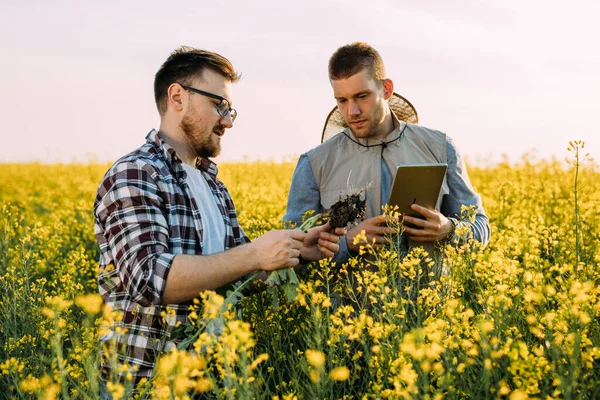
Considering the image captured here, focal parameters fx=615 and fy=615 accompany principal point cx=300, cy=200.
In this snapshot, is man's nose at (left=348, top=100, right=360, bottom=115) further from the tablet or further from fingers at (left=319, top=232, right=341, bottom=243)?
fingers at (left=319, top=232, right=341, bottom=243)

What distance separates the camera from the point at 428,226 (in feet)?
10.0

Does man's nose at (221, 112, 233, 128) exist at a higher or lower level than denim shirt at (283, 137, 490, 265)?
higher

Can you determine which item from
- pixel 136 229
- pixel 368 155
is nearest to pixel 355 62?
pixel 368 155

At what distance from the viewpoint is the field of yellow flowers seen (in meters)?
1.82

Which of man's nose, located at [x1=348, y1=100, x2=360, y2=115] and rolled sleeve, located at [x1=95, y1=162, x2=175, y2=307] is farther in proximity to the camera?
man's nose, located at [x1=348, y1=100, x2=360, y2=115]

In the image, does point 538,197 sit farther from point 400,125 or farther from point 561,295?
point 561,295

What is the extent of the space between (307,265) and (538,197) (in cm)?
400

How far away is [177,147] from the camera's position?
2811mm

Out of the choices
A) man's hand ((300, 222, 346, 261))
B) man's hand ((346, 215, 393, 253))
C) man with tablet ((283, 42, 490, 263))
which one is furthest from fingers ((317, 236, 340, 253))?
man with tablet ((283, 42, 490, 263))

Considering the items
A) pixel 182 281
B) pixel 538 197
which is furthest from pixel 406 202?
pixel 538 197

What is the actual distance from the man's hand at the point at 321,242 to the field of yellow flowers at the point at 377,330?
0.09 meters

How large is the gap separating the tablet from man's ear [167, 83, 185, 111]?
1.03 meters

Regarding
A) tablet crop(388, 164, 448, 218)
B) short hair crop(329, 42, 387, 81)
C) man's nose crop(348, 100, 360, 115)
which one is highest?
short hair crop(329, 42, 387, 81)

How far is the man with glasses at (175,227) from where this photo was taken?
7.73 feet
